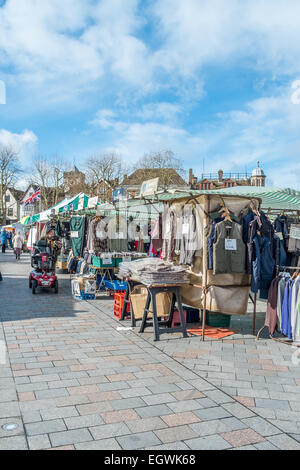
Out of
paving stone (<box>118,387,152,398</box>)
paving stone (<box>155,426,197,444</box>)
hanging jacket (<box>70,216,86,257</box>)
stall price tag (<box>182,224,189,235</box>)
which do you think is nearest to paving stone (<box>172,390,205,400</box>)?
paving stone (<box>118,387,152,398</box>)

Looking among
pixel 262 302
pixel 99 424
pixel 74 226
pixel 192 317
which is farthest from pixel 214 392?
pixel 74 226

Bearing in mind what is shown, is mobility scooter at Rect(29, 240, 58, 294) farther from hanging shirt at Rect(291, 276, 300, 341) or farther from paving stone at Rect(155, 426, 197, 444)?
paving stone at Rect(155, 426, 197, 444)

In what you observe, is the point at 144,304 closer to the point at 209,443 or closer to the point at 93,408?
the point at 93,408

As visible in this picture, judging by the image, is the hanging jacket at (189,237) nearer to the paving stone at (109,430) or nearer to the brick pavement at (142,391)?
the brick pavement at (142,391)

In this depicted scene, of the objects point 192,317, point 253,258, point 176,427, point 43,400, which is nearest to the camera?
point 176,427

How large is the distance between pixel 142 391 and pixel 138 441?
1049mm

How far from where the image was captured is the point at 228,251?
626 centimetres

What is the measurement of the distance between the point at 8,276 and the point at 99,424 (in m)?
12.5

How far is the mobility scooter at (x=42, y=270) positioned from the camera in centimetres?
1070

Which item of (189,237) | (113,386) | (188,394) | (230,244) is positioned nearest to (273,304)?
(230,244)

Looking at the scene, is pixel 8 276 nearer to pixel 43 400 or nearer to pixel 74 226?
pixel 74 226

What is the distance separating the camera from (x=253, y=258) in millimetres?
6328

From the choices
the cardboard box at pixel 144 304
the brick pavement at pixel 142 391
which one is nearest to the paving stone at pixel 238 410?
the brick pavement at pixel 142 391
